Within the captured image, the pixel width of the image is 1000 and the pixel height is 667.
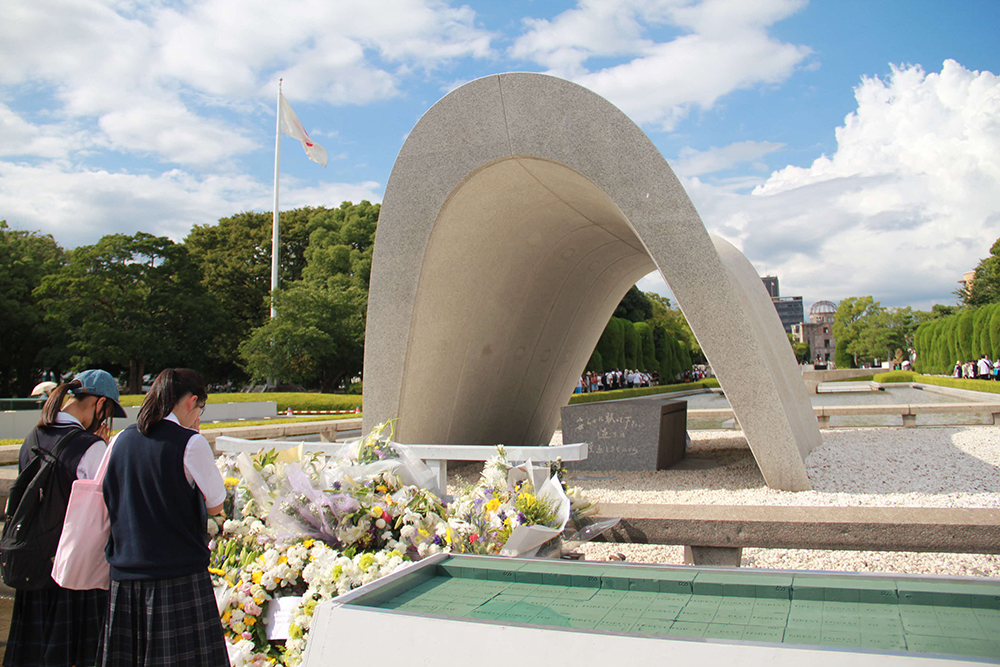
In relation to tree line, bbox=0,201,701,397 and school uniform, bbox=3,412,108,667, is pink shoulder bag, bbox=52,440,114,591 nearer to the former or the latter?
school uniform, bbox=3,412,108,667

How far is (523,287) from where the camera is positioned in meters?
9.41

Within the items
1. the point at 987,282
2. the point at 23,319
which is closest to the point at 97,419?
the point at 23,319

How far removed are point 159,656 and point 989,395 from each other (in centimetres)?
2442

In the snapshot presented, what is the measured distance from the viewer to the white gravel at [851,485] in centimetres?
530

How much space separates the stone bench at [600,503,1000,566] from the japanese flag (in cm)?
2803

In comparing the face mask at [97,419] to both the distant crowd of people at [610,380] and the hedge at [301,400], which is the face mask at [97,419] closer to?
the hedge at [301,400]

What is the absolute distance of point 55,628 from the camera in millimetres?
3043

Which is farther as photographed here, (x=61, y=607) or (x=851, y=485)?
(x=851, y=485)

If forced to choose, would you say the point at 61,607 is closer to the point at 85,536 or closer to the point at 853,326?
the point at 85,536

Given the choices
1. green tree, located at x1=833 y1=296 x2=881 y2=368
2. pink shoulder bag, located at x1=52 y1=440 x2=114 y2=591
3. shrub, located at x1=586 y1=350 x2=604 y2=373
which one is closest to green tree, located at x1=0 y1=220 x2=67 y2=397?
shrub, located at x1=586 y1=350 x2=604 y2=373

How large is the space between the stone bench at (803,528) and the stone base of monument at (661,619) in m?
1.76

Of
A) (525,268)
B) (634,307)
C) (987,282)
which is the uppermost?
(987,282)

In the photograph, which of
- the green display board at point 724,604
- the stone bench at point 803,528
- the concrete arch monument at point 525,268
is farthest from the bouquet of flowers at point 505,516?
the concrete arch monument at point 525,268

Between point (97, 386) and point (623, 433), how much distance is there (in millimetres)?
6536
